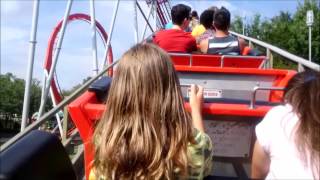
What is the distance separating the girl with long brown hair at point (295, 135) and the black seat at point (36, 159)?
2.77 ft

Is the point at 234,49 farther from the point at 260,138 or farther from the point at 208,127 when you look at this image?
the point at 260,138

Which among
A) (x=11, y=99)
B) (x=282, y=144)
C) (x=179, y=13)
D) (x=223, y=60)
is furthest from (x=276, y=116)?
(x=11, y=99)

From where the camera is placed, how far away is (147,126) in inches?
79.4

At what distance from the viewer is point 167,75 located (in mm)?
2043

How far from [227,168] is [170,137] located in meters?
1.06

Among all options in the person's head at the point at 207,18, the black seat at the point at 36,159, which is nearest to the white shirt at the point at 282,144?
the black seat at the point at 36,159

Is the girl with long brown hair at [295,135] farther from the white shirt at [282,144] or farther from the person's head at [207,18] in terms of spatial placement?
the person's head at [207,18]

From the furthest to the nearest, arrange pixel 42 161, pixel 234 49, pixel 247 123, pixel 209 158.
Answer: pixel 234 49 < pixel 247 123 < pixel 209 158 < pixel 42 161

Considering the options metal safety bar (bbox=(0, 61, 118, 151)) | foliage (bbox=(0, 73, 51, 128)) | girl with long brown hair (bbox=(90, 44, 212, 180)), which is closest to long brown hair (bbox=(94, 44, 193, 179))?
girl with long brown hair (bbox=(90, 44, 212, 180))

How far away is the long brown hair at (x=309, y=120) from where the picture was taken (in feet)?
6.62

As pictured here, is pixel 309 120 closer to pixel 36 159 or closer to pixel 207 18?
pixel 36 159

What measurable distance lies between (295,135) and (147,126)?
59 centimetres

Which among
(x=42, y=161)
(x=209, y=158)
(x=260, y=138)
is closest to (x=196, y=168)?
(x=209, y=158)

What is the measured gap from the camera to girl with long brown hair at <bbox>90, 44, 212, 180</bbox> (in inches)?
78.7
